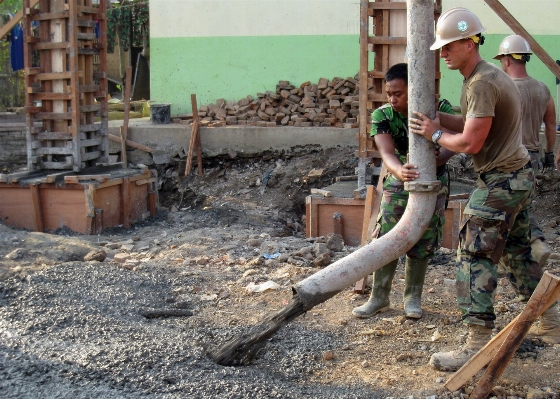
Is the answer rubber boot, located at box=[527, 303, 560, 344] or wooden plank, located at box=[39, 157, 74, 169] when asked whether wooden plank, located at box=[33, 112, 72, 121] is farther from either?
rubber boot, located at box=[527, 303, 560, 344]

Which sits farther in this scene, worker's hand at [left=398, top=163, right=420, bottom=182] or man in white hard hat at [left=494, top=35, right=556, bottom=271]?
man in white hard hat at [left=494, top=35, right=556, bottom=271]

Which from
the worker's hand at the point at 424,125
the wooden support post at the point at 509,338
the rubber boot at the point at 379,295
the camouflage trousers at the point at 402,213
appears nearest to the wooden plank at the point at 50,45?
the camouflage trousers at the point at 402,213

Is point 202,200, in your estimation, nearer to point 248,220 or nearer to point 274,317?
point 248,220

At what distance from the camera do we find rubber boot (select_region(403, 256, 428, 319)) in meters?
5.31

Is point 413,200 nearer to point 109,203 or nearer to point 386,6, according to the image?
point 386,6

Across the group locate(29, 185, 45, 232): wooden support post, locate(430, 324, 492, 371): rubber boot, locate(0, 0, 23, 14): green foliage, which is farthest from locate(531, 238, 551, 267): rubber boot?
locate(0, 0, 23, 14): green foliage

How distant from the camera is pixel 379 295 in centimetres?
543

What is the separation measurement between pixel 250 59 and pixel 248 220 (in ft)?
18.3

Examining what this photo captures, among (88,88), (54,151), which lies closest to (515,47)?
(88,88)

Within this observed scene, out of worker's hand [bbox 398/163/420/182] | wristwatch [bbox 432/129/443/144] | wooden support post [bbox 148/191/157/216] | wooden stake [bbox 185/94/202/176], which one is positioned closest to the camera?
wristwatch [bbox 432/129/443/144]

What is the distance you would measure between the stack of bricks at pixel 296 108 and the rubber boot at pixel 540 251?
25.7ft

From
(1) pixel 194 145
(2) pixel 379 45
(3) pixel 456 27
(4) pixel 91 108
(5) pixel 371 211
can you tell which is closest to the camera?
(3) pixel 456 27

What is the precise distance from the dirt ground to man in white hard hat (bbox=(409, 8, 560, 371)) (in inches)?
15.5

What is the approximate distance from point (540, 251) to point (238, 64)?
34.8 feet
